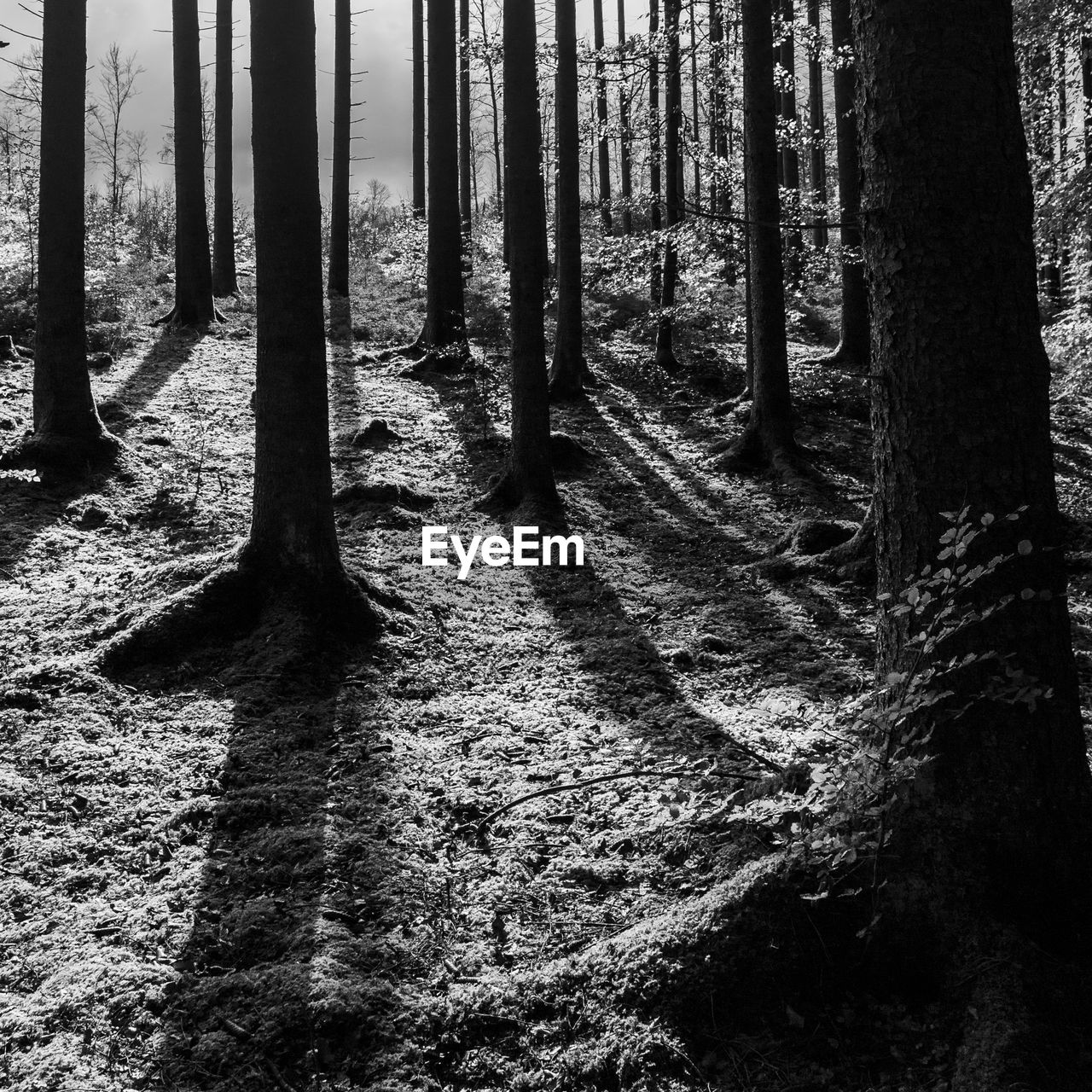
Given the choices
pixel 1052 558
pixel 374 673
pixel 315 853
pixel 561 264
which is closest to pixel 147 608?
pixel 374 673

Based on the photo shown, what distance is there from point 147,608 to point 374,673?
164cm

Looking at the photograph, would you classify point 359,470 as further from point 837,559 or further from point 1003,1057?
point 1003,1057

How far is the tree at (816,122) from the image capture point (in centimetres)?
1198

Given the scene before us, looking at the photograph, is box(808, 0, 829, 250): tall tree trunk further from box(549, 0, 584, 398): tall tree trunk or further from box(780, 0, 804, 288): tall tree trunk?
box(549, 0, 584, 398): tall tree trunk

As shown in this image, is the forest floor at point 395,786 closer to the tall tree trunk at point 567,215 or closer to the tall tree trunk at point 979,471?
the tall tree trunk at point 979,471

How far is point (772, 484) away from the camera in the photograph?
34.3ft

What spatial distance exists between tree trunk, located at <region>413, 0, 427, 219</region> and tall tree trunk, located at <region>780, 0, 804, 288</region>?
28.7ft

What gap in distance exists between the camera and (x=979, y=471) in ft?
9.60

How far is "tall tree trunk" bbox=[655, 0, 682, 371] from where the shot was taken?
42.4 feet

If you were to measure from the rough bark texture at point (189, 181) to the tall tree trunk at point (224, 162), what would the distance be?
3198mm

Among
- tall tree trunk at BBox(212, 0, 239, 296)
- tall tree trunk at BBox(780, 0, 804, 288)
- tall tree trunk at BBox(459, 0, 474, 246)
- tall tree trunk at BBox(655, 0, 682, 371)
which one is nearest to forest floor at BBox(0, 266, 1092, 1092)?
tall tree trunk at BBox(780, 0, 804, 288)

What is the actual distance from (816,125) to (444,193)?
542 inches
